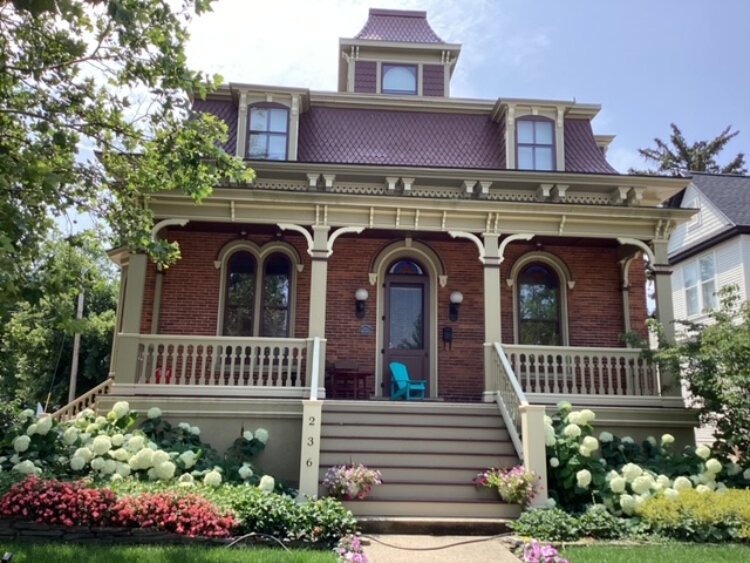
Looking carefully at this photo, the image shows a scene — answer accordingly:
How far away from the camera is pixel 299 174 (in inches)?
488

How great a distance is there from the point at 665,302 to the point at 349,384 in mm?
5716

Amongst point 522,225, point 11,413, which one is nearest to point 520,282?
point 522,225

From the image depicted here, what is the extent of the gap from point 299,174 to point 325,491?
6895 mm

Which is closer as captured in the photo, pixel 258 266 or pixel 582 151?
pixel 258 266

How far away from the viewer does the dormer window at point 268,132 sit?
1298 cm

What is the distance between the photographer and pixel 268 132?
43.0 ft

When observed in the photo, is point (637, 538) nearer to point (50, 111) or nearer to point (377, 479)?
point (377, 479)

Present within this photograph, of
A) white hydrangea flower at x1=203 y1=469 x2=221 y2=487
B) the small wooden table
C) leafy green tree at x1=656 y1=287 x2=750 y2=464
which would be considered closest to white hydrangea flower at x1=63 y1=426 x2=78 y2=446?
white hydrangea flower at x1=203 y1=469 x2=221 y2=487

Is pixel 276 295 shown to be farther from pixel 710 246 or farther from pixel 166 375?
pixel 710 246

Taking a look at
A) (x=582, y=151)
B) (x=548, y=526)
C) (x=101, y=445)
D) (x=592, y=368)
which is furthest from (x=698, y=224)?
(x=101, y=445)

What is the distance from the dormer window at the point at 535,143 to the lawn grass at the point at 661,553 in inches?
344

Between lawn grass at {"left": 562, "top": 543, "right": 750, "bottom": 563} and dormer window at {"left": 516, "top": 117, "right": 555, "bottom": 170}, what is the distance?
873 cm

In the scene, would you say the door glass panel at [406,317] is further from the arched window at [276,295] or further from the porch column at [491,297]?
the porch column at [491,297]

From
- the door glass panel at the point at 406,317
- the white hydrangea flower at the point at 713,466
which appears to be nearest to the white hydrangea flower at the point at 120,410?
the door glass panel at the point at 406,317
